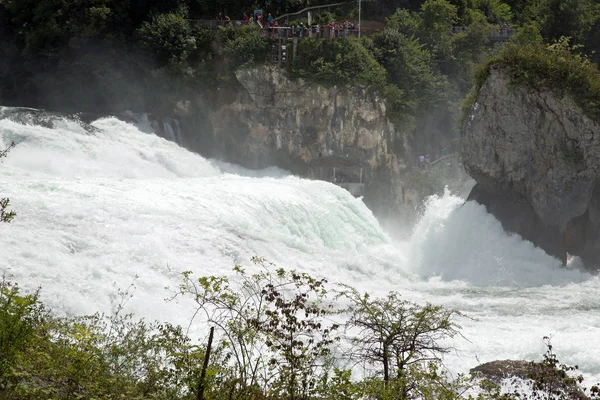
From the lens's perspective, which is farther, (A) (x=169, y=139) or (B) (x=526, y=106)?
(A) (x=169, y=139)

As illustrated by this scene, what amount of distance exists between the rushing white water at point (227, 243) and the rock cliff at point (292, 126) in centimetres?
125

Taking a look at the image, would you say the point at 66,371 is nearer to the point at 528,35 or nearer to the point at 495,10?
the point at 528,35

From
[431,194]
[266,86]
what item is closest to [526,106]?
[431,194]

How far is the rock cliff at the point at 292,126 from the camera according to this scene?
33938mm

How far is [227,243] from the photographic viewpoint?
19031 mm

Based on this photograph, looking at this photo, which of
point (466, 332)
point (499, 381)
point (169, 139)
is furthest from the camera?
point (169, 139)

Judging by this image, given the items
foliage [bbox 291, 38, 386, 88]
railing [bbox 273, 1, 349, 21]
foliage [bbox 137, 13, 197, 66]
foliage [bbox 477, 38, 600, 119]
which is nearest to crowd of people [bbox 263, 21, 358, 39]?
foliage [bbox 291, 38, 386, 88]

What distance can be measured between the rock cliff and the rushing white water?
1.25 meters

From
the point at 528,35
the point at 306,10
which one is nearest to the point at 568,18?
the point at 528,35

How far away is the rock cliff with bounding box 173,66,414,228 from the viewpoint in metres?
33.9

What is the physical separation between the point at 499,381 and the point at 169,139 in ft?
75.4

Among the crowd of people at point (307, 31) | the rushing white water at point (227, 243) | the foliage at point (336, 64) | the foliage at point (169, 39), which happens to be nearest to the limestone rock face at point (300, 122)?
the foliage at point (336, 64)

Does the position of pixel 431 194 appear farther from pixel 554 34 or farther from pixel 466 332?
pixel 466 332

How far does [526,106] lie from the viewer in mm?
27016
